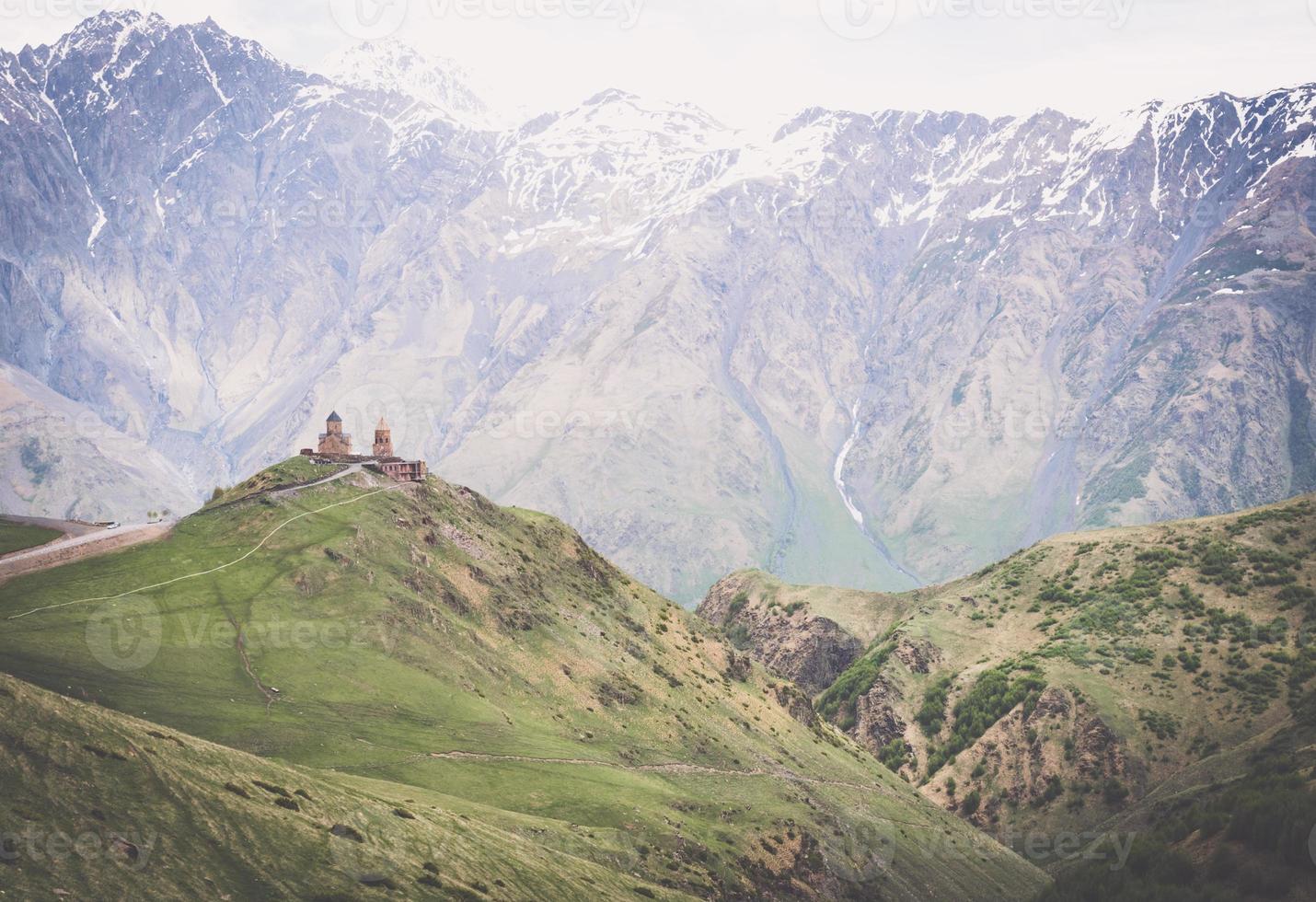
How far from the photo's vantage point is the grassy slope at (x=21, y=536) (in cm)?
13112

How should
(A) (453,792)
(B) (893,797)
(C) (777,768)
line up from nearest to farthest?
1. (A) (453,792)
2. (C) (777,768)
3. (B) (893,797)

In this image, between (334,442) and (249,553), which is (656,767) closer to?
(249,553)

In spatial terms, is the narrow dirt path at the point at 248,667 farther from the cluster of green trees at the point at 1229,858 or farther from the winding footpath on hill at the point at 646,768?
the cluster of green trees at the point at 1229,858

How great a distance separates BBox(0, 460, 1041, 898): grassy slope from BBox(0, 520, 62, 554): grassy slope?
10329mm

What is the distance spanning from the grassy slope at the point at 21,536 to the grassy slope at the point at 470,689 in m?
10.3

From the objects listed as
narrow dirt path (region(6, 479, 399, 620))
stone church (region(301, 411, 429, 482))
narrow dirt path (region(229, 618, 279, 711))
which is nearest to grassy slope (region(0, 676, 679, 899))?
narrow dirt path (region(229, 618, 279, 711))

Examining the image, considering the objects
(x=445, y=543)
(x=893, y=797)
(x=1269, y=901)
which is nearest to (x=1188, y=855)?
(x=1269, y=901)

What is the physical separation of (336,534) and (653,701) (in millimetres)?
47791

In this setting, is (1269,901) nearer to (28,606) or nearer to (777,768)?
(777,768)

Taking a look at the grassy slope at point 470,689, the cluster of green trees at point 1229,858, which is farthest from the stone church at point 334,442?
the cluster of green trees at point 1229,858

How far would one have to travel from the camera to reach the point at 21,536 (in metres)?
136

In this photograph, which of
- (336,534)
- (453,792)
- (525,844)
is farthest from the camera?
(336,534)

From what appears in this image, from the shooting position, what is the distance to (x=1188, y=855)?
97812 mm

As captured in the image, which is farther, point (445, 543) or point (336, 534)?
point (445, 543)
